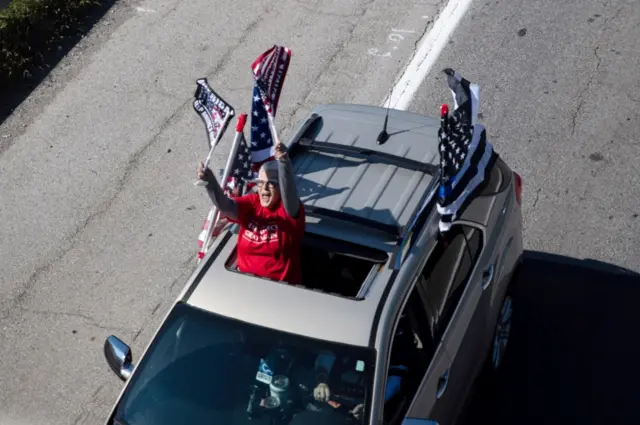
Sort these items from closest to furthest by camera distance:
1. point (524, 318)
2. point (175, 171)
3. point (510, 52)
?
1. point (524, 318)
2. point (175, 171)
3. point (510, 52)

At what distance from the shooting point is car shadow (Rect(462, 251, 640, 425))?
755 cm

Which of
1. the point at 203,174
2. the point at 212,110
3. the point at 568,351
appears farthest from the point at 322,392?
the point at 568,351

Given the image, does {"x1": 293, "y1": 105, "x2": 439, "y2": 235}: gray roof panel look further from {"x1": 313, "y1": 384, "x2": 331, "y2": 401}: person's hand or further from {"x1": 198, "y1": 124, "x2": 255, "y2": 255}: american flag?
{"x1": 313, "y1": 384, "x2": 331, "y2": 401}: person's hand

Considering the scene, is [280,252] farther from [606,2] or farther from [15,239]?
[606,2]

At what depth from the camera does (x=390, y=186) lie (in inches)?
270

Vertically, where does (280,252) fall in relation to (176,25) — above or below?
above

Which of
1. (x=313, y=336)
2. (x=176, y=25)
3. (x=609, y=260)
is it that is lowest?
(x=609, y=260)

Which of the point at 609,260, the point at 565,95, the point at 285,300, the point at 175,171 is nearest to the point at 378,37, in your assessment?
the point at 565,95

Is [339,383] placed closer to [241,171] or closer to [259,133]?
[241,171]

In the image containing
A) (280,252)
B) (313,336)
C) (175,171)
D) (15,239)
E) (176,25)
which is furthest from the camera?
(176,25)

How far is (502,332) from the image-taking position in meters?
7.71

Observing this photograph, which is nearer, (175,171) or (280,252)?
(280,252)

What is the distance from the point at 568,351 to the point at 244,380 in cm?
325

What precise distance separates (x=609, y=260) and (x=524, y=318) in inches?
42.2
